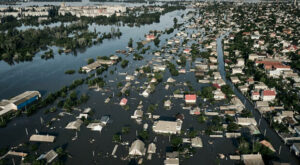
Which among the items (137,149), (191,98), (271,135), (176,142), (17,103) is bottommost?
(271,135)

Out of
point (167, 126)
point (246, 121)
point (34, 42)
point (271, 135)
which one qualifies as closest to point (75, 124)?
point (167, 126)

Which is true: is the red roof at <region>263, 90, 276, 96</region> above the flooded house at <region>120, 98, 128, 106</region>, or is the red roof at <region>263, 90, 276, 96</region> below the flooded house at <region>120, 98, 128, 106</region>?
above

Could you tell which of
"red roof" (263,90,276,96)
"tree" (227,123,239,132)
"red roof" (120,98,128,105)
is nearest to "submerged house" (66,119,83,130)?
"red roof" (120,98,128,105)

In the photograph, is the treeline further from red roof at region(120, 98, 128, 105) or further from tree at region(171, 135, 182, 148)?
tree at region(171, 135, 182, 148)

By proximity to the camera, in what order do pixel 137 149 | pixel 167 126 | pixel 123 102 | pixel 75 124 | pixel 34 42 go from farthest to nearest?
pixel 34 42 → pixel 123 102 → pixel 75 124 → pixel 167 126 → pixel 137 149

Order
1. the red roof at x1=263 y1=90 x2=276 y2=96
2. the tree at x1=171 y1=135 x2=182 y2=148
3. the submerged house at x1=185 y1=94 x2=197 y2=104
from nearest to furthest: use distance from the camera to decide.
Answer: the tree at x1=171 y1=135 x2=182 y2=148
the red roof at x1=263 y1=90 x2=276 y2=96
the submerged house at x1=185 y1=94 x2=197 y2=104

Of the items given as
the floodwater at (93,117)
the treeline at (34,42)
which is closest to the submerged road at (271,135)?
the floodwater at (93,117)

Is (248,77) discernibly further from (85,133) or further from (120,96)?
(85,133)

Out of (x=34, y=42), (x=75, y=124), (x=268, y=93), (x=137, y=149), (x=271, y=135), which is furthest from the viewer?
(x=34, y=42)

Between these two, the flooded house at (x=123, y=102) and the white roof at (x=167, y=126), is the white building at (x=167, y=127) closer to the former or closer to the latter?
the white roof at (x=167, y=126)

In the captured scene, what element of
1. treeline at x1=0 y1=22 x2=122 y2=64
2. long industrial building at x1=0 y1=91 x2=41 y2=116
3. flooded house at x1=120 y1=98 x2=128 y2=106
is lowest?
flooded house at x1=120 y1=98 x2=128 y2=106

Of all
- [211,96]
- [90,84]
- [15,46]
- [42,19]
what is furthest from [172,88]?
[42,19]

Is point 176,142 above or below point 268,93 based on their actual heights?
below

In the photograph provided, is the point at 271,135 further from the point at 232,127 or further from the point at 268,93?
the point at 268,93
